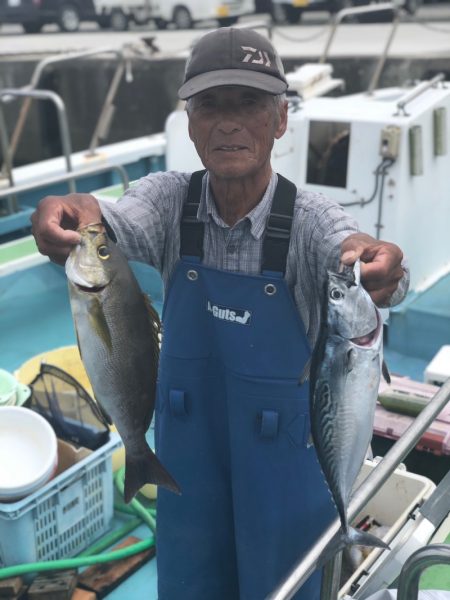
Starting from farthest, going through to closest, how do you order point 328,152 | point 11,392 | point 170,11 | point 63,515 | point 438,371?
point 170,11, point 328,152, point 438,371, point 11,392, point 63,515

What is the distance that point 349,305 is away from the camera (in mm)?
1793

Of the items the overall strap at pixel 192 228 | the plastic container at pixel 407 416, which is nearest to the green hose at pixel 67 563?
the plastic container at pixel 407 416

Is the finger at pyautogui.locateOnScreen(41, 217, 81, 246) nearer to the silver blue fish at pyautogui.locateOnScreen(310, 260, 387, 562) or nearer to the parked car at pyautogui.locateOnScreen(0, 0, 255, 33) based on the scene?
the silver blue fish at pyautogui.locateOnScreen(310, 260, 387, 562)

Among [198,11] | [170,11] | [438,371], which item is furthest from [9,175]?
[170,11]

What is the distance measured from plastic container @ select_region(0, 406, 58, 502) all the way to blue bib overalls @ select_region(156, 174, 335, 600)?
1.03m

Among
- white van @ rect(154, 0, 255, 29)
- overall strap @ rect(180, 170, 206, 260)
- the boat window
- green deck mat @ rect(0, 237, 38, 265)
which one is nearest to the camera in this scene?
overall strap @ rect(180, 170, 206, 260)

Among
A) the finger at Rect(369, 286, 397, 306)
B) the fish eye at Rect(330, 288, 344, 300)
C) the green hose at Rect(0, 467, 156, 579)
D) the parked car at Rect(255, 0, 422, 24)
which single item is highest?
the fish eye at Rect(330, 288, 344, 300)

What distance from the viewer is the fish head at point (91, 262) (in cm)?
201

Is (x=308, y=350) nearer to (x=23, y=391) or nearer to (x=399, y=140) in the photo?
(x=23, y=391)

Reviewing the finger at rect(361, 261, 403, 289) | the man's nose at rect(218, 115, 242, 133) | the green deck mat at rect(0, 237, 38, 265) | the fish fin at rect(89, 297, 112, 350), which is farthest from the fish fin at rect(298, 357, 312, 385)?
the green deck mat at rect(0, 237, 38, 265)

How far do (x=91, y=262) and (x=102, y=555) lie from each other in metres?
2.00

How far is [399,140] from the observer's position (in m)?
5.60

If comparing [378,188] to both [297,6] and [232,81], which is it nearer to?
[232,81]

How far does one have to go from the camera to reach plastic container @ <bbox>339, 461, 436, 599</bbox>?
121 inches
